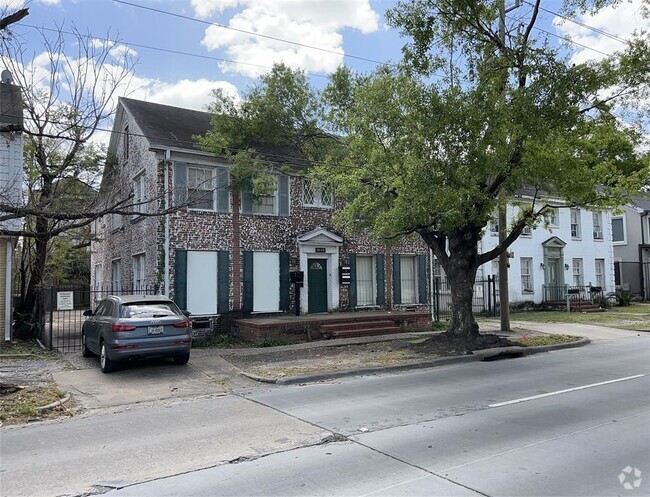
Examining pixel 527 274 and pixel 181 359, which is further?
pixel 527 274

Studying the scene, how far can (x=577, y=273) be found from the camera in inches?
1207

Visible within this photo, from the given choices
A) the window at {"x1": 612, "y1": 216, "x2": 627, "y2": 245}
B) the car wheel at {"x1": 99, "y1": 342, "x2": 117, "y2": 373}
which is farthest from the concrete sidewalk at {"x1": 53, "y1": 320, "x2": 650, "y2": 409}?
the window at {"x1": 612, "y1": 216, "x2": 627, "y2": 245}

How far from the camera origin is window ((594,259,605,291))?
31.7 metres

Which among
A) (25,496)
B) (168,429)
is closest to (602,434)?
(168,429)

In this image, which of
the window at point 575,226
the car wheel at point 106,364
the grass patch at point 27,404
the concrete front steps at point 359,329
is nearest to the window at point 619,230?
the window at point 575,226

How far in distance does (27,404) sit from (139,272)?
1074 centimetres

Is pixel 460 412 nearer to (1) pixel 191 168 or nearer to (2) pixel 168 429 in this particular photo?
(2) pixel 168 429

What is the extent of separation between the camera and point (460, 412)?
24.0ft

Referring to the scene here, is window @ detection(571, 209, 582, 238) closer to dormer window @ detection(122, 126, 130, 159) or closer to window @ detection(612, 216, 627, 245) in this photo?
window @ detection(612, 216, 627, 245)

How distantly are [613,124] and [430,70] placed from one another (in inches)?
221

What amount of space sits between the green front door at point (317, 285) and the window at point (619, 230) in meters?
26.1

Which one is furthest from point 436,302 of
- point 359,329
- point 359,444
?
point 359,444

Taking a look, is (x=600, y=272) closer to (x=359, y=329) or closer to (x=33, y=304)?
(x=359, y=329)

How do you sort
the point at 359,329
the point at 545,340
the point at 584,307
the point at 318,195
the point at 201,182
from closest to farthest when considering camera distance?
the point at 545,340
the point at 201,182
the point at 359,329
the point at 318,195
the point at 584,307
